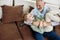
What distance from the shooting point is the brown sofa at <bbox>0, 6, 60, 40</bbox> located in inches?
79.3

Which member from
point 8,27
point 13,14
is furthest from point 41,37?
point 13,14

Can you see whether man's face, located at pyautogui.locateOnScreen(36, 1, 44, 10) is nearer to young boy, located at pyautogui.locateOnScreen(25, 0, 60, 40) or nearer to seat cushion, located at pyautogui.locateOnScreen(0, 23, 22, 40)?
young boy, located at pyautogui.locateOnScreen(25, 0, 60, 40)

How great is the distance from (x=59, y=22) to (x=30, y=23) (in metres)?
0.53

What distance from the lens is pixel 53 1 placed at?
280cm

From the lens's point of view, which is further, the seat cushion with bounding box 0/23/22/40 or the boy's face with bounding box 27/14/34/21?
the boy's face with bounding box 27/14/34/21

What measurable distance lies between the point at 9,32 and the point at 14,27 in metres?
0.21

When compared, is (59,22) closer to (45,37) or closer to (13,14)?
(45,37)

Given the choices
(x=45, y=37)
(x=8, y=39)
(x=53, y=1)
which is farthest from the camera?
(x=53, y=1)

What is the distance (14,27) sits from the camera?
91.4 inches

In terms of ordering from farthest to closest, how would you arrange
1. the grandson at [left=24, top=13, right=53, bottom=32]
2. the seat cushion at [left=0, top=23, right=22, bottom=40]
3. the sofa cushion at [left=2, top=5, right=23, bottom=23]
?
the sofa cushion at [left=2, top=5, right=23, bottom=23] < the grandson at [left=24, top=13, right=53, bottom=32] < the seat cushion at [left=0, top=23, right=22, bottom=40]

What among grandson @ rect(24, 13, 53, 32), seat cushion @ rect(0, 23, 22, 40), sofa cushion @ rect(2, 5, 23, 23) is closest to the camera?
seat cushion @ rect(0, 23, 22, 40)

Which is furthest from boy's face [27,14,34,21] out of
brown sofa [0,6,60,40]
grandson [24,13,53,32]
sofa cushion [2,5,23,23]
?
sofa cushion [2,5,23,23]

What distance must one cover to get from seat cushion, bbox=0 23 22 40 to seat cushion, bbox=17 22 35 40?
0.07m

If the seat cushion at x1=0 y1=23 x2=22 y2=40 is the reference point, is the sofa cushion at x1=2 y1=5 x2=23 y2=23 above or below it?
above
